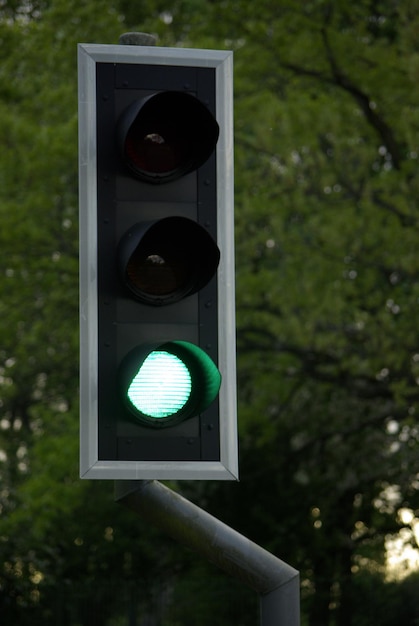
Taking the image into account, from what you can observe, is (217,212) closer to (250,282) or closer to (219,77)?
(219,77)

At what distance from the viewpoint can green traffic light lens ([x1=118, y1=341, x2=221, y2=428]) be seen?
11.0 ft

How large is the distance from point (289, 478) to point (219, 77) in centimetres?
1865

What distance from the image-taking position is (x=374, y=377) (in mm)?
18438

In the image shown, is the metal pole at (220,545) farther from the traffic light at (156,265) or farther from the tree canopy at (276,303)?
the tree canopy at (276,303)

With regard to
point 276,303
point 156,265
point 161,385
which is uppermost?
point 156,265

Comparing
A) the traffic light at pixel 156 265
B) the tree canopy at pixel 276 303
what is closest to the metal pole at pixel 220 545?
the traffic light at pixel 156 265

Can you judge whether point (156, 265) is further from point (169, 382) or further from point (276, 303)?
point (276, 303)

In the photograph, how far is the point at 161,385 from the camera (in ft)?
11.2

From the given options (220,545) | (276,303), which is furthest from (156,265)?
(276,303)

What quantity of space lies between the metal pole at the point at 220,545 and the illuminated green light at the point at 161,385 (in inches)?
8.5

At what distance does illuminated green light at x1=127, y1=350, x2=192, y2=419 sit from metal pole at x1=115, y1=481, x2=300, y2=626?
0.71ft

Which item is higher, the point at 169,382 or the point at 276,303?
the point at 169,382

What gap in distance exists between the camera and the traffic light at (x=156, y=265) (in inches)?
132

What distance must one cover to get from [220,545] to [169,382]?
1.45 ft
